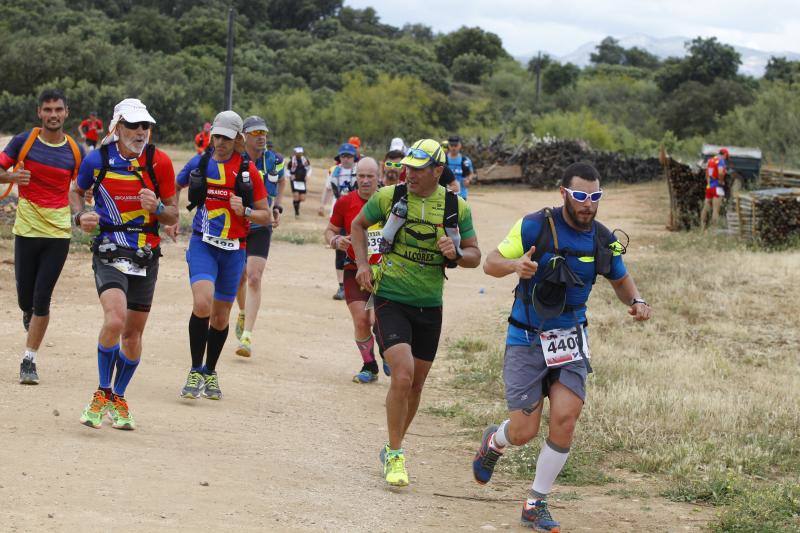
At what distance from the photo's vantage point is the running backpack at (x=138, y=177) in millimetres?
7441

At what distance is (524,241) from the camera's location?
6.37 metres

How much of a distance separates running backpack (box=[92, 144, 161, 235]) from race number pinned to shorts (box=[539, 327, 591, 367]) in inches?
108

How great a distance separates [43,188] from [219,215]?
4.57 feet

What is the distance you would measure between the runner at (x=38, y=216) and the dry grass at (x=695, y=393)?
344 centimetres

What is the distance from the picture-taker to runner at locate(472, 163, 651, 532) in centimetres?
631

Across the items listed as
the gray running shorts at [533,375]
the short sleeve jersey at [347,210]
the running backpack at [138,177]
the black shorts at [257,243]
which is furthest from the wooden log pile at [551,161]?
the gray running shorts at [533,375]

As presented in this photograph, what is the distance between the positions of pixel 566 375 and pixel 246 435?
2.58 metres

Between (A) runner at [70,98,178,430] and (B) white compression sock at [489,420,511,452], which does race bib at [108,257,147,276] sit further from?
(B) white compression sock at [489,420,511,452]

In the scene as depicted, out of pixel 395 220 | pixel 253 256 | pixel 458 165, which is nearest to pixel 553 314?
pixel 395 220

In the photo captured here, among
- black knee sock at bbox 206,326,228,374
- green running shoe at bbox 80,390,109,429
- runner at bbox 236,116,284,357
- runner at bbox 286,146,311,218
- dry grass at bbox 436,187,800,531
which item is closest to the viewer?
green running shoe at bbox 80,390,109,429

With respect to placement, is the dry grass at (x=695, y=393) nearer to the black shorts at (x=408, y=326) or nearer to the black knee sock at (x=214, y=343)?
the black shorts at (x=408, y=326)

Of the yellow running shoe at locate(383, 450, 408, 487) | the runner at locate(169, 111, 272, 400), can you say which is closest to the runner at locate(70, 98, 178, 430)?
the runner at locate(169, 111, 272, 400)

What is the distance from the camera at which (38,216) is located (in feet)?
28.5

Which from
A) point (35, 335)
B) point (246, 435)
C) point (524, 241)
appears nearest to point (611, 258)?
point (524, 241)
